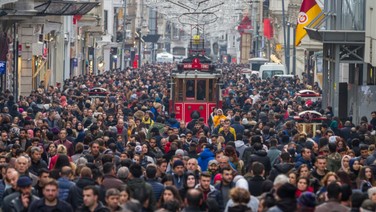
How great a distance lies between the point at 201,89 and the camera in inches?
1740

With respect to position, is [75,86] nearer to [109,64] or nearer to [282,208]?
[282,208]

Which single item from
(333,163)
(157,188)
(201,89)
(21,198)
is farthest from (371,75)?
(21,198)

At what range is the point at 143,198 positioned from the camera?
15312mm

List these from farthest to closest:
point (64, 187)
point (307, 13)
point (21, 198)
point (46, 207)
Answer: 1. point (307, 13)
2. point (64, 187)
3. point (21, 198)
4. point (46, 207)

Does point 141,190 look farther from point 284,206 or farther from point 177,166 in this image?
point 177,166

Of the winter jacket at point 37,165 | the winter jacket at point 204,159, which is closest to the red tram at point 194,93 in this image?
the winter jacket at point 204,159

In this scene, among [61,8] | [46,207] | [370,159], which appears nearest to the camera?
[46,207]

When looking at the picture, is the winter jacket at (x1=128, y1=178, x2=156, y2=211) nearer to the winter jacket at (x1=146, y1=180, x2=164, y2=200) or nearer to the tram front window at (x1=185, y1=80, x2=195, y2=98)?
the winter jacket at (x1=146, y1=180, x2=164, y2=200)

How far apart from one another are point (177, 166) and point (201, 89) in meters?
25.7

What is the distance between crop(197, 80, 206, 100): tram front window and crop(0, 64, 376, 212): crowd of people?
7410 mm

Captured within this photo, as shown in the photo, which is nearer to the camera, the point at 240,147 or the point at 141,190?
the point at 141,190

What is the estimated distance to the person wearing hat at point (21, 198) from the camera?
15.1 metres

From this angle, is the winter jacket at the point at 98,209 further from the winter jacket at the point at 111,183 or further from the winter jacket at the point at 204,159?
the winter jacket at the point at 204,159

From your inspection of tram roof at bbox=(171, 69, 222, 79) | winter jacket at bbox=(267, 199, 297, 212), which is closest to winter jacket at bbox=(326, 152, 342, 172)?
winter jacket at bbox=(267, 199, 297, 212)
